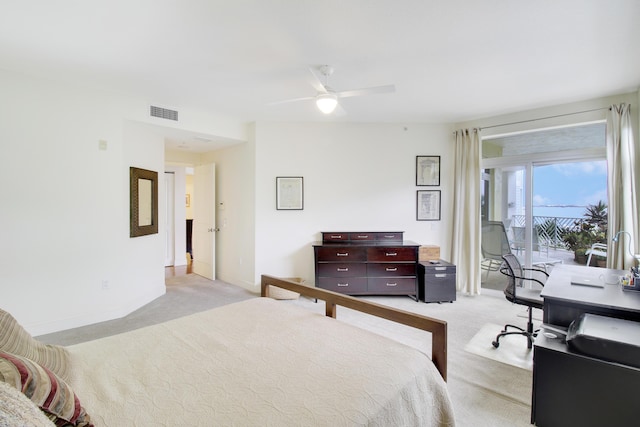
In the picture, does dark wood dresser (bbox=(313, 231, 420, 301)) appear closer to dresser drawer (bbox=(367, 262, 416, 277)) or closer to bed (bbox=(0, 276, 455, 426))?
dresser drawer (bbox=(367, 262, 416, 277))

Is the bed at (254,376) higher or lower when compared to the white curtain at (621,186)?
lower

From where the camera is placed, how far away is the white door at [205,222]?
5281mm

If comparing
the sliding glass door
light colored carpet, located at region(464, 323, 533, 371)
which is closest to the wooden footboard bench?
light colored carpet, located at region(464, 323, 533, 371)

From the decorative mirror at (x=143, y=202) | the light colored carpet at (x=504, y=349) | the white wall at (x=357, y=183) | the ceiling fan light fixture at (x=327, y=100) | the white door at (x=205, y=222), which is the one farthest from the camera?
the white door at (x=205, y=222)

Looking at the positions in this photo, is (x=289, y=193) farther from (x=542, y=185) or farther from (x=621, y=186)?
(x=621, y=186)

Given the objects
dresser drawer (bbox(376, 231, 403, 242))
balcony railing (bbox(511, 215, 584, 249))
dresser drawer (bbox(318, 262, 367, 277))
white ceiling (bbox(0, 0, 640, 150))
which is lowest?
dresser drawer (bbox(318, 262, 367, 277))

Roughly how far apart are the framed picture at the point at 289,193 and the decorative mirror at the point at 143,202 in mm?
1741

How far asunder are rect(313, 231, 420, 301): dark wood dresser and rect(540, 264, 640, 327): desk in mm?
1962

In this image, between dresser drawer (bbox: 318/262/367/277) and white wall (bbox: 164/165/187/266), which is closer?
dresser drawer (bbox: 318/262/367/277)

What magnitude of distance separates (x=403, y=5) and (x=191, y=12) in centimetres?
145

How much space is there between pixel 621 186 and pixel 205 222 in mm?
5988

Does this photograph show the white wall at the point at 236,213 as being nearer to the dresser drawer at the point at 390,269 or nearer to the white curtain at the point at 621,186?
the dresser drawer at the point at 390,269

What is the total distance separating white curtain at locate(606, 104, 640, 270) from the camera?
3.31m

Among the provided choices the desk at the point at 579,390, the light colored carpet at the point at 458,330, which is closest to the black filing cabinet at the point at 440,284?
the light colored carpet at the point at 458,330
